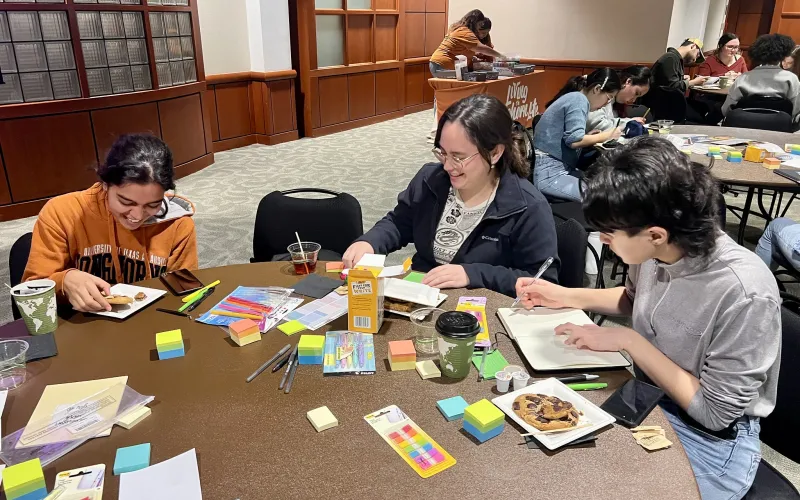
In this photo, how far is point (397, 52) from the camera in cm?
913

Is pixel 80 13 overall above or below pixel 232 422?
above

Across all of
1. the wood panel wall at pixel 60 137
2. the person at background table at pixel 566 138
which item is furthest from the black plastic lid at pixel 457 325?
the wood panel wall at pixel 60 137

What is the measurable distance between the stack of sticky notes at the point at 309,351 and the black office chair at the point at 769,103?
5.41 m

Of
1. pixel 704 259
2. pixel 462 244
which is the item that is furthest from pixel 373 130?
pixel 704 259

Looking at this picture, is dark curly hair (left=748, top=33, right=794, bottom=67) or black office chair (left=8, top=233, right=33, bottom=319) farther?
dark curly hair (left=748, top=33, right=794, bottom=67)

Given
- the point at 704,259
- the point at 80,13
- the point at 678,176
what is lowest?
the point at 704,259

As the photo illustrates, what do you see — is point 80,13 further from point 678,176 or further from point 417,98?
point 417,98

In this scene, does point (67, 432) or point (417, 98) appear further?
point (417, 98)

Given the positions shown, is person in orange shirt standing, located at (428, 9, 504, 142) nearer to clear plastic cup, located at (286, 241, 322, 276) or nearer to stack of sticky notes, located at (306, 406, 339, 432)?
clear plastic cup, located at (286, 241, 322, 276)

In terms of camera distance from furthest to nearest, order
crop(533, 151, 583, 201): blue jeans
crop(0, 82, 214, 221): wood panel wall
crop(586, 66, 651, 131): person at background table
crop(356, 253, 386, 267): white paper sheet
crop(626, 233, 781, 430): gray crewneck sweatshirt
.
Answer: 1. crop(0, 82, 214, 221): wood panel wall
2. crop(586, 66, 651, 131): person at background table
3. crop(533, 151, 583, 201): blue jeans
4. crop(356, 253, 386, 267): white paper sheet
5. crop(626, 233, 781, 430): gray crewneck sweatshirt

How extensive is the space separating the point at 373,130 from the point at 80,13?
4.39 meters

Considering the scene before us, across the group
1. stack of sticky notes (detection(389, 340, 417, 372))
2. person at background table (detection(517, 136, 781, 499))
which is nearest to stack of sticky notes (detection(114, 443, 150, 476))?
stack of sticky notes (detection(389, 340, 417, 372))

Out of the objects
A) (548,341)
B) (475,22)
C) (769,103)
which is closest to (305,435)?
(548,341)

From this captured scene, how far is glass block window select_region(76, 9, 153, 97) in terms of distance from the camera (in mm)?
4867
